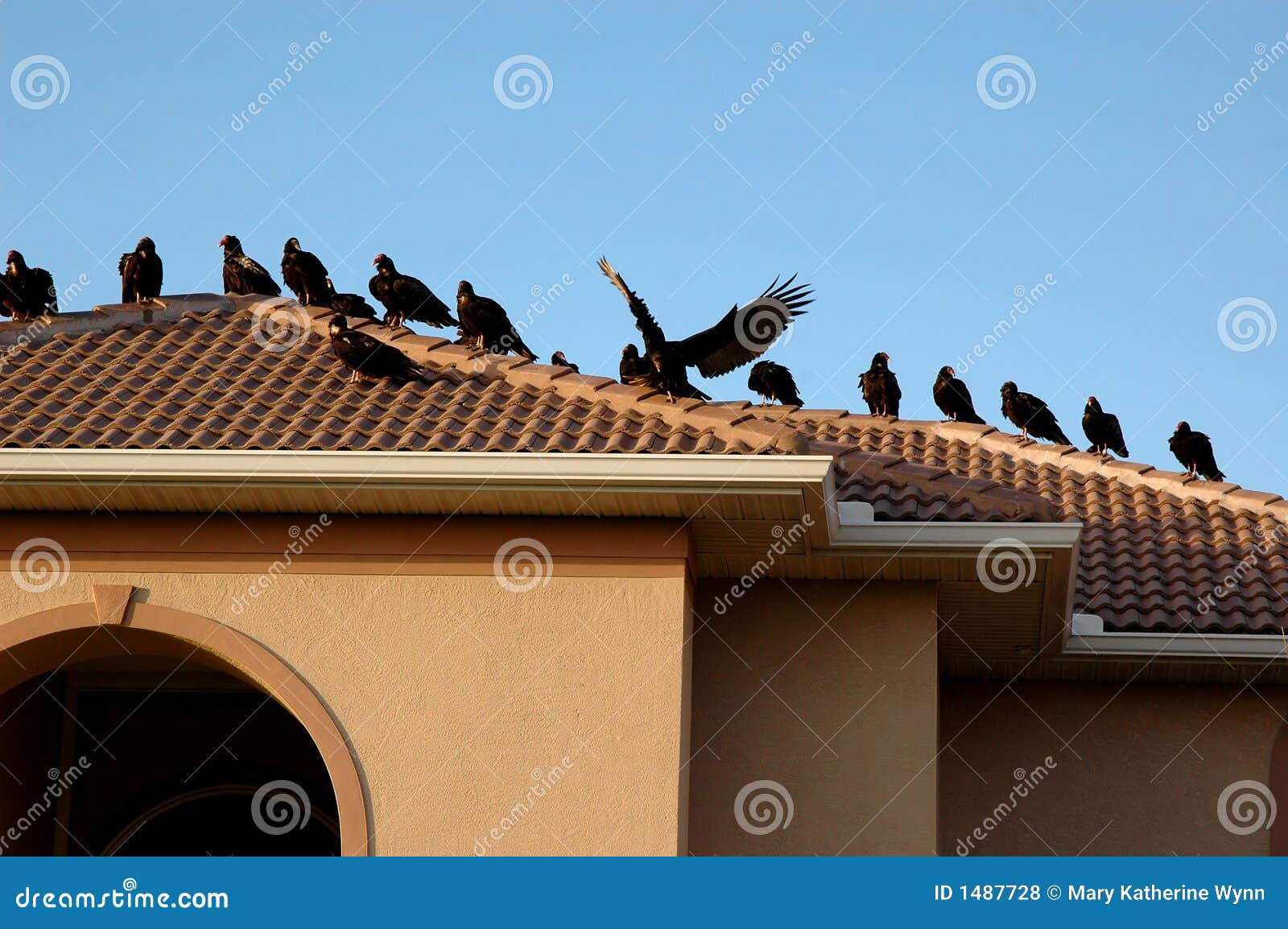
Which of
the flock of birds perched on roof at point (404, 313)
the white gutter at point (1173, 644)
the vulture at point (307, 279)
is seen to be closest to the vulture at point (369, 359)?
the flock of birds perched on roof at point (404, 313)

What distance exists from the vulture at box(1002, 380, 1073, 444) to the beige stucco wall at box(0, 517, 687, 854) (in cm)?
680

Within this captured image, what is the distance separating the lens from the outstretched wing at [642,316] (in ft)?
31.5

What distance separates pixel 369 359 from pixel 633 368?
3.65 metres

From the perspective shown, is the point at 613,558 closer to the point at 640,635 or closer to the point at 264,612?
the point at 640,635

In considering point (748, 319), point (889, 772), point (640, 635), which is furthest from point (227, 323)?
point (889, 772)

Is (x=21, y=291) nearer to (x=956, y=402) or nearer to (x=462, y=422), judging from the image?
(x=462, y=422)

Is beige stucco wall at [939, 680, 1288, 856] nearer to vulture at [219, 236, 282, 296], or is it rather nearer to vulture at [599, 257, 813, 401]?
vulture at [599, 257, 813, 401]

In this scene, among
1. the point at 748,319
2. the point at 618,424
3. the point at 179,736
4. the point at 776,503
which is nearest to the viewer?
the point at 776,503

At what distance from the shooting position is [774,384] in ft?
50.5

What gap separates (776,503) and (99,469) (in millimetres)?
3497

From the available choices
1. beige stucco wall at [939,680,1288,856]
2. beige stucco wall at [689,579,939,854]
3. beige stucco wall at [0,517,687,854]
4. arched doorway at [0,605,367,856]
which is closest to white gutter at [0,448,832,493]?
beige stucco wall at [0,517,687,854]

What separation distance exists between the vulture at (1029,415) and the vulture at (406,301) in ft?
18.2

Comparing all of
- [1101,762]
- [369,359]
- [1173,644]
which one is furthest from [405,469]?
[1101,762]

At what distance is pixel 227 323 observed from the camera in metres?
11.3
